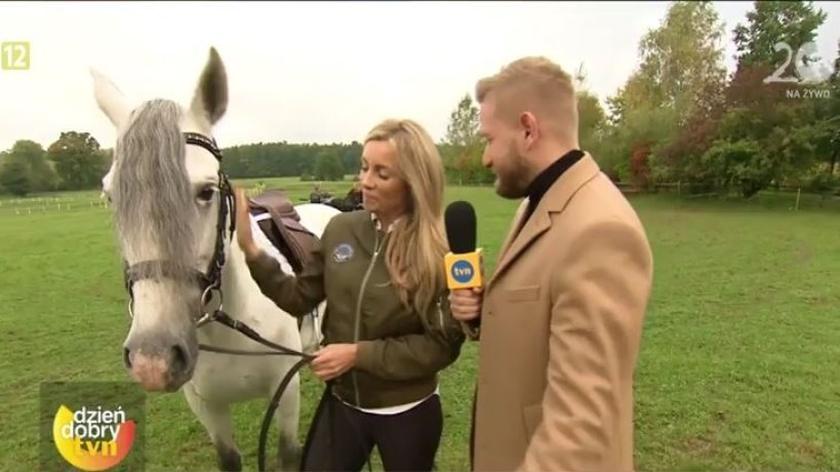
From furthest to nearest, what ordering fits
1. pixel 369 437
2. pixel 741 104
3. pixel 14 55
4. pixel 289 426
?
1. pixel 741 104
2. pixel 14 55
3. pixel 289 426
4. pixel 369 437

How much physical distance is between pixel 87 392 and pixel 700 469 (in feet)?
15.2

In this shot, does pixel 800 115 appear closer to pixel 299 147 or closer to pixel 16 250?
pixel 299 147

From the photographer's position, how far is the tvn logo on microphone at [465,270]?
1.55 meters

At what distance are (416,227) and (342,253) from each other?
0.89 feet

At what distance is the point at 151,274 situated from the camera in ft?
5.24

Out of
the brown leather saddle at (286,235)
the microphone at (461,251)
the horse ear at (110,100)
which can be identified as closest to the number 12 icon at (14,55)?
the brown leather saddle at (286,235)

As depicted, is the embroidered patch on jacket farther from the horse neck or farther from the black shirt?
the black shirt

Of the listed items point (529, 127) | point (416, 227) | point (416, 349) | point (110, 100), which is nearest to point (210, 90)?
point (110, 100)

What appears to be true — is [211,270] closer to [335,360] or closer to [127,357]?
[127,357]

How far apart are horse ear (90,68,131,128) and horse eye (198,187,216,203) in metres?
0.41

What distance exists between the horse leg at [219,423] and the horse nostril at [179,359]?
113 centimetres

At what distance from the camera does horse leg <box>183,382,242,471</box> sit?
280 centimetres

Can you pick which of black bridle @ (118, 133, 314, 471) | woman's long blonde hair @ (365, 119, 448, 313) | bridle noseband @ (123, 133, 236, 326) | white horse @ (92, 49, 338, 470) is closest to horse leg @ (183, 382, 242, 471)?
black bridle @ (118, 133, 314, 471)

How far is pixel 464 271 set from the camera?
1.56 meters
